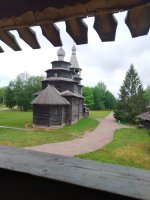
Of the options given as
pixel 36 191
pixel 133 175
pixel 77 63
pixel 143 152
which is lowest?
pixel 143 152

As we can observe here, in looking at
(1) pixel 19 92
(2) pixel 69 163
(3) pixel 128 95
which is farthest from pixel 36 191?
(1) pixel 19 92

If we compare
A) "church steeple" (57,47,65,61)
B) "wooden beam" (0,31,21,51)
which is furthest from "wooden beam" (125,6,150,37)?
"church steeple" (57,47,65,61)

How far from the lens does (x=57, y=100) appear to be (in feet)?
95.0

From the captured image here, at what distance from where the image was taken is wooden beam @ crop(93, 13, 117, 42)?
195cm

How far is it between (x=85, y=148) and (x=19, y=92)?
53907mm

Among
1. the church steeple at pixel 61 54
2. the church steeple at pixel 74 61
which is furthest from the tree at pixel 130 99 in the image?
the church steeple at pixel 61 54

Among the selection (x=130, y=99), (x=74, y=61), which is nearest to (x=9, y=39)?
(x=130, y=99)

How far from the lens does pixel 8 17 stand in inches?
84.4

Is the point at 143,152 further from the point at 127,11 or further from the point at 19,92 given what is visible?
the point at 19,92

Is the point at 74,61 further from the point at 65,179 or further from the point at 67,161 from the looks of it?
the point at 65,179

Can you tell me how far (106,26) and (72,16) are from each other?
0.30 m

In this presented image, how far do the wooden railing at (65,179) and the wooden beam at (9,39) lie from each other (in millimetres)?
1284

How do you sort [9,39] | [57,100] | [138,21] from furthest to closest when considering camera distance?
[57,100] → [9,39] → [138,21]

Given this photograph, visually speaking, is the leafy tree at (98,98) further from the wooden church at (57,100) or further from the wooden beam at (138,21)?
the wooden beam at (138,21)
